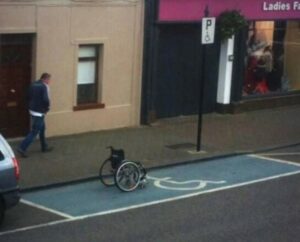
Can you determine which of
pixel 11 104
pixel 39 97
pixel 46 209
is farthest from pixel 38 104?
pixel 46 209

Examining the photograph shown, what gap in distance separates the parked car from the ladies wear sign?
10005 mm

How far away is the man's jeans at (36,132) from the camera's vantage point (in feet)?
56.5

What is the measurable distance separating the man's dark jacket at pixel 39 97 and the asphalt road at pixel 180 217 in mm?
2892

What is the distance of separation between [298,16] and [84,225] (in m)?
15.4

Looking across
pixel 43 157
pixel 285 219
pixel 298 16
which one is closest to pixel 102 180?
pixel 43 157

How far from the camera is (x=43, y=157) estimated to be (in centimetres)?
1728

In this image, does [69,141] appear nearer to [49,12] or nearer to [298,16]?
[49,12]

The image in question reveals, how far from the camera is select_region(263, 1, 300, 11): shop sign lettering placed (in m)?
24.6

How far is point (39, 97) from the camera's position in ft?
57.2

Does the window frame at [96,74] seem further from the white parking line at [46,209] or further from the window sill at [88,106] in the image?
the white parking line at [46,209]

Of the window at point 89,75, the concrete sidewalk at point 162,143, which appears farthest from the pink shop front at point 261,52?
the window at point 89,75

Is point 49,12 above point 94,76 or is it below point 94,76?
above

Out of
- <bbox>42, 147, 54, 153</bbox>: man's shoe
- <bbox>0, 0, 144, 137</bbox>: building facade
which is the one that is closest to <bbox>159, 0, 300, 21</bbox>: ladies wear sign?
<bbox>0, 0, 144, 137</bbox>: building facade

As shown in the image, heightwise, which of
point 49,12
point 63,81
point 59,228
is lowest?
point 59,228
